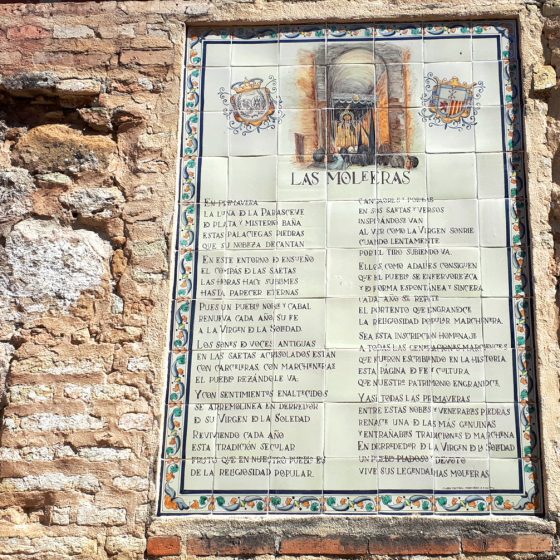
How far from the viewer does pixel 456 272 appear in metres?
4.27

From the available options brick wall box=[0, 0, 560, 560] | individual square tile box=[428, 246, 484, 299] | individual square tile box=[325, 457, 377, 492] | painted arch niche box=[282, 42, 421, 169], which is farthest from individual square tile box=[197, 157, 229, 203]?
individual square tile box=[325, 457, 377, 492]

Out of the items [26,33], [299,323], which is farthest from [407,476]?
[26,33]

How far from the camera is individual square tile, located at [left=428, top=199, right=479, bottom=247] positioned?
432 centimetres

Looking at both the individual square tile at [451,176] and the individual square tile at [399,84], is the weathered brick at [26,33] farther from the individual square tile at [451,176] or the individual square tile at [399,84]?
the individual square tile at [451,176]

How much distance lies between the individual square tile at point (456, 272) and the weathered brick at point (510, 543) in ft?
3.49

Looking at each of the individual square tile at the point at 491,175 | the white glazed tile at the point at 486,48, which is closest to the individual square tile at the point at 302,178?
the individual square tile at the point at 491,175

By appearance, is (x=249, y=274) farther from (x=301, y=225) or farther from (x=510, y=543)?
(x=510, y=543)

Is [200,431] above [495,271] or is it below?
below

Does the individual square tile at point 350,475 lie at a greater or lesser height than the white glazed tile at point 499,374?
lesser

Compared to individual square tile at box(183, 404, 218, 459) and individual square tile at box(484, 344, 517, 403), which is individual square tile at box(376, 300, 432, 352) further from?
individual square tile at box(183, 404, 218, 459)

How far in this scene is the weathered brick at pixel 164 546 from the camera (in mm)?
3902

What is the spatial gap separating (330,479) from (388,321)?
29.9 inches

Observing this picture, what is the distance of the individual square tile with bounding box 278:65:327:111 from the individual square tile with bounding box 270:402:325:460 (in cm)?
153

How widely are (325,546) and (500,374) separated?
1073 mm
